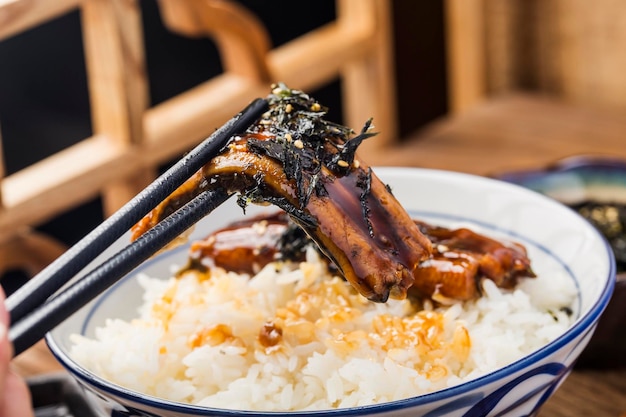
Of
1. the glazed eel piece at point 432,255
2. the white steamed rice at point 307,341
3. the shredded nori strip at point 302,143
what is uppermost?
the shredded nori strip at point 302,143

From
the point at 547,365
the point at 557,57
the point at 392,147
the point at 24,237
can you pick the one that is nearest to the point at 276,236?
the point at 547,365

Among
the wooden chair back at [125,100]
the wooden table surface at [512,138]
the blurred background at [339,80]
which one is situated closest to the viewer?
Answer: the wooden chair back at [125,100]

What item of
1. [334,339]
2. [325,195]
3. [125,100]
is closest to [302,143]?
[325,195]

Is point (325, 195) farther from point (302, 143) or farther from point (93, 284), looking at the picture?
point (93, 284)

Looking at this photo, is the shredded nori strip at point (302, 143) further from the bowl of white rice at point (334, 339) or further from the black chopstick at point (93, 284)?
the bowl of white rice at point (334, 339)

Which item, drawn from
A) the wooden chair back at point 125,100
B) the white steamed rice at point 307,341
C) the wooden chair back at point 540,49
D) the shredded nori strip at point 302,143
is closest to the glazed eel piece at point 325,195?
the shredded nori strip at point 302,143

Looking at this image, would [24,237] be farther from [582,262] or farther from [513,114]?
[513,114]

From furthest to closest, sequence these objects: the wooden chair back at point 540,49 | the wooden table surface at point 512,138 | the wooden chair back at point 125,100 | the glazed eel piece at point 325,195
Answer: the wooden chair back at point 540,49
the wooden table surface at point 512,138
the wooden chair back at point 125,100
the glazed eel piece at point 325,195
